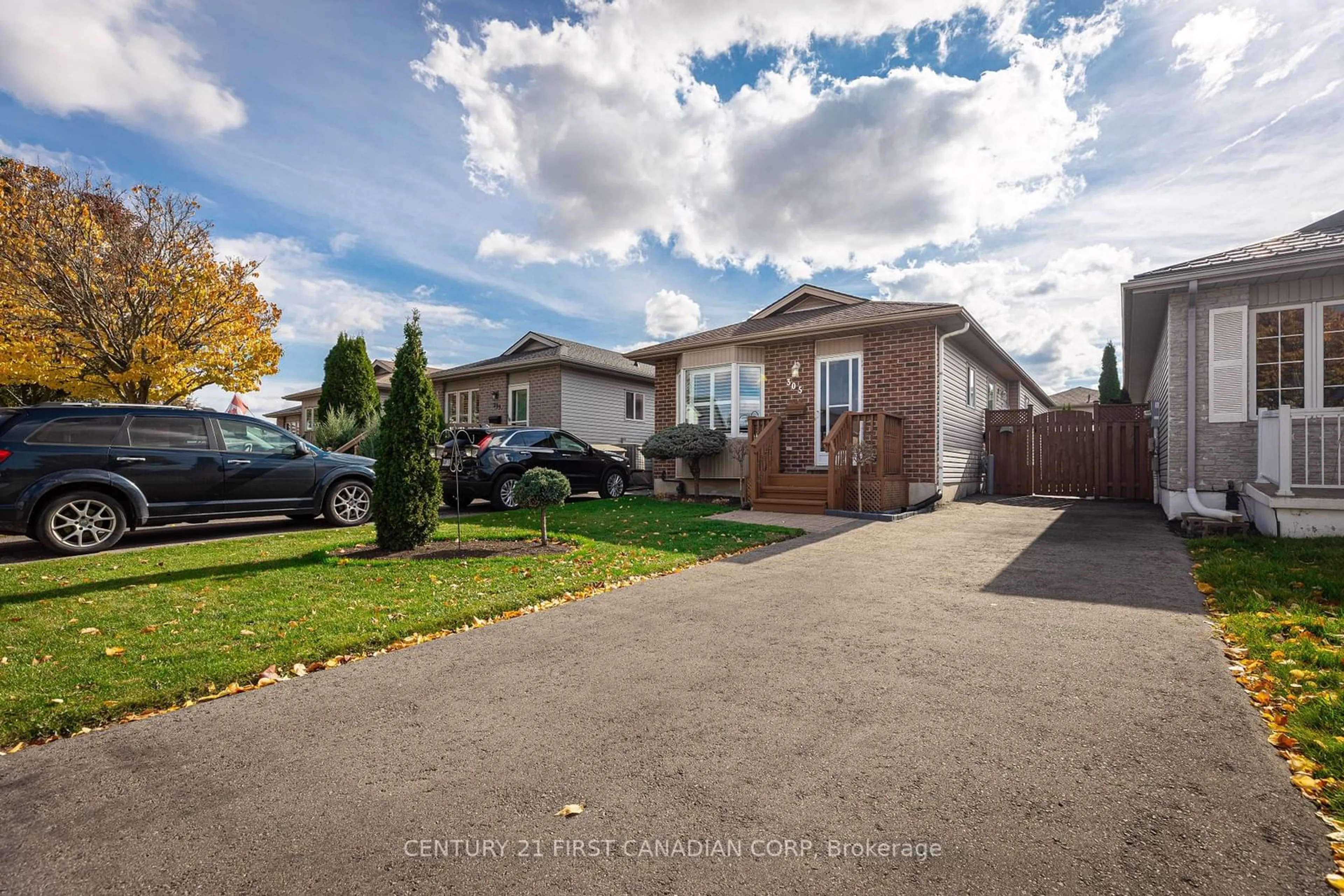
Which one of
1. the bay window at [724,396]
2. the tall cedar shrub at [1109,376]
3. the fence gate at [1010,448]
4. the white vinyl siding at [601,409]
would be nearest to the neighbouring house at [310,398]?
the white vinyl siding at [601,409]

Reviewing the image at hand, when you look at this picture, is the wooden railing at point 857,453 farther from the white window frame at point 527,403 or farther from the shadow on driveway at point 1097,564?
the white window frame at point 527,403

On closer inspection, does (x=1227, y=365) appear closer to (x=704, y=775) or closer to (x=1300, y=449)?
(x=1300, y=449)

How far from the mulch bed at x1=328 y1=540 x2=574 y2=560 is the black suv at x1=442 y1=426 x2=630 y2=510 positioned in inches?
117

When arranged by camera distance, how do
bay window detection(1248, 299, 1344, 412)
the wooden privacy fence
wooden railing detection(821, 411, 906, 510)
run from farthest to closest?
the wooden privacy fence → wooden railing detection(821, 411, 906, 510) → bay window detection(1248, 299, 1344, 412)

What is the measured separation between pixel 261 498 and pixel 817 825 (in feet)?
28.7

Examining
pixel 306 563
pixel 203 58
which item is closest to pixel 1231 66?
pixel 306 563

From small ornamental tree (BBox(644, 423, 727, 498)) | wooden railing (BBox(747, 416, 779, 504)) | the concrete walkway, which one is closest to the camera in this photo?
the concrete walkway

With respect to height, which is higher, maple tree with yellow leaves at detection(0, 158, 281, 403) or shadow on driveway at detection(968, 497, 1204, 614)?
maple tree with yellow leaves at detection(0, 158, 281, 403)

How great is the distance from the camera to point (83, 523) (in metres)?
6.72

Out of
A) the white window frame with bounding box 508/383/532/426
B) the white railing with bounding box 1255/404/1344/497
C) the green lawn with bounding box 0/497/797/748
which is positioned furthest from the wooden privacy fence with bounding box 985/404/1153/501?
the white window frame with bounding box 508/383/532/426

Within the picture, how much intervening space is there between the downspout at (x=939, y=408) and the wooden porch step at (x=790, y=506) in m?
2.29

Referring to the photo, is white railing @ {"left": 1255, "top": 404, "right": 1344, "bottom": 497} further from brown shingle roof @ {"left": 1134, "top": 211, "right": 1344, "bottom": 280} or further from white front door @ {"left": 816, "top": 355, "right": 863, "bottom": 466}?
white front door @ {"left": 816, "top": 355, "right": 863, "bottom": 466}

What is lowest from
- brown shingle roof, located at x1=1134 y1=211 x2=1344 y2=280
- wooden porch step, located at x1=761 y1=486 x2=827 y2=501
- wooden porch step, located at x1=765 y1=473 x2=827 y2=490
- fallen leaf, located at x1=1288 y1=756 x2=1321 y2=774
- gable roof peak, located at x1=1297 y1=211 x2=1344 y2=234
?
fallen leaf, located at x1=1288 y1=756 x2=1321 y2=774

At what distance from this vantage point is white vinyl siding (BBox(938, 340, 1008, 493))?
466 inches
